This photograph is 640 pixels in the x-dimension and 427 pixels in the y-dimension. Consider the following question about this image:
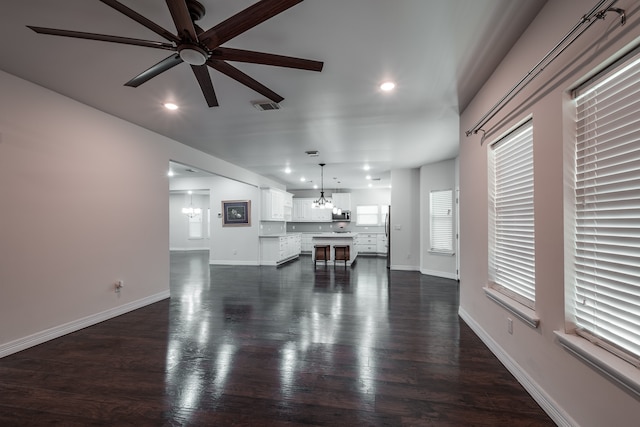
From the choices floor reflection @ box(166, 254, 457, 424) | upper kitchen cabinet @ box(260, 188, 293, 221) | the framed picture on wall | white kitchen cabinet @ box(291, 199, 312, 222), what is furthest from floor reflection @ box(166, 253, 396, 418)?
white kitchen cabinet @ box(291, 199, 312, 222)

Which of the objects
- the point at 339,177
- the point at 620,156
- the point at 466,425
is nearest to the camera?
the point at 620,156

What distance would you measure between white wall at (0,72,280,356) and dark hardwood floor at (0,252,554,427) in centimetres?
29

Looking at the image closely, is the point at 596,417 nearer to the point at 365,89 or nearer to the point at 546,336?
the point at 546,336

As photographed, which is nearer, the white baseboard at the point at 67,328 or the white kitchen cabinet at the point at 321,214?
the white baseboard at the point at 67,328

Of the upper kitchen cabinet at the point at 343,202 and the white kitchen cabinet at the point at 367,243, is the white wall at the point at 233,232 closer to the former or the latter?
the upper kitchen cabinet at the point at 343,202

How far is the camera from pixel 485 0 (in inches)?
71.0

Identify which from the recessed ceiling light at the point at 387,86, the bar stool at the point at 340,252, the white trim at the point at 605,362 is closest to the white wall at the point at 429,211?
the bar stool at the point at 340,252

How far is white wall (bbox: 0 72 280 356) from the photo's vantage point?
2766 mm

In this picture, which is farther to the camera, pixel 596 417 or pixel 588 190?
pixel 588 190

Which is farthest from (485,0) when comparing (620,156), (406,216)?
(406,216)

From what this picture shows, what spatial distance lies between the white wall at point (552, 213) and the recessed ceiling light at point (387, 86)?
3.01 feet

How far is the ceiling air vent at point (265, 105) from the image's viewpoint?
10.9ft

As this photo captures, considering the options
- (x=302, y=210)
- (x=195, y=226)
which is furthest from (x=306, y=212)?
(x=195, y=226)

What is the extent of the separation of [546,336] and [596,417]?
1.64 feet
